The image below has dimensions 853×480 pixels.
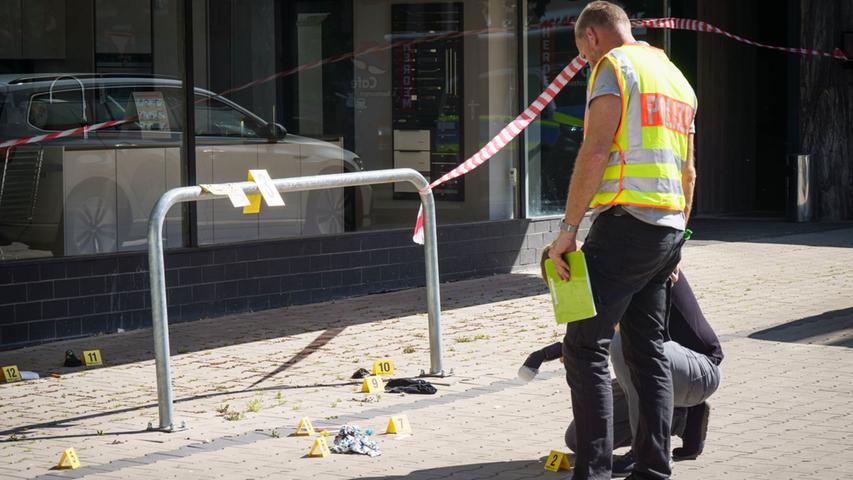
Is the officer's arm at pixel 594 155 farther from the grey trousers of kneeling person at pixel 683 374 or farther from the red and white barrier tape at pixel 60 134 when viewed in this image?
the red and white barrier tape at pixel 60 134

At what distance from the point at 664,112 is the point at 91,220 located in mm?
5699

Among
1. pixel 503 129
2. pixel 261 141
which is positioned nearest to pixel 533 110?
pixel 503 129

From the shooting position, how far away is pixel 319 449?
6.52 meters

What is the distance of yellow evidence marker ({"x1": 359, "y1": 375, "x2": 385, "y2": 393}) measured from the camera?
801cm

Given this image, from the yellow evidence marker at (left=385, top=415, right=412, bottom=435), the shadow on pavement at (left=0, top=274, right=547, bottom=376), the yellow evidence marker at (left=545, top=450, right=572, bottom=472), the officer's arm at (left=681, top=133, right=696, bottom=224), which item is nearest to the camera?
the officer's arm at (left=681, top=133, right=696, bottom=224)

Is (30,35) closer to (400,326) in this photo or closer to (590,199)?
(400,326)

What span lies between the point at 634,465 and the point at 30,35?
228 inches

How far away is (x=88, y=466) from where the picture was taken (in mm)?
6387

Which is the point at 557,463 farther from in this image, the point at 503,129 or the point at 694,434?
the point at 503,129

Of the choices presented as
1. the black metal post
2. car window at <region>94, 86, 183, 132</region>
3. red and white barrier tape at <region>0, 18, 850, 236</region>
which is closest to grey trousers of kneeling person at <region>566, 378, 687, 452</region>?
red and white barrier tape at <region>0, 18, 850, 236</region>

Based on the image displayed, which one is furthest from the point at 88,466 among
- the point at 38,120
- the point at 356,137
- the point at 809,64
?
the point at 809,64

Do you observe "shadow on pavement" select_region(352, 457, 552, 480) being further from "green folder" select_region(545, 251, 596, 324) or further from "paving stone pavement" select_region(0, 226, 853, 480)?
"green folder" select_region(545, 251, 596, 324)

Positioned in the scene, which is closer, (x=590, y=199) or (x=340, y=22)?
(x=590, y=199)

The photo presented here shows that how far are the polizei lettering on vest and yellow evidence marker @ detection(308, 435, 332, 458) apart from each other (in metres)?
2.19
